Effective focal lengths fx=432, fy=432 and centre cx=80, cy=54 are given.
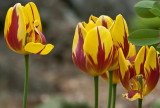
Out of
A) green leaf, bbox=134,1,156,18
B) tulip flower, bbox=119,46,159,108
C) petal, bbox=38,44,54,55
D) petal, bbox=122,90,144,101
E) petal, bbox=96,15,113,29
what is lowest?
petal, bbox=122,90,144,101

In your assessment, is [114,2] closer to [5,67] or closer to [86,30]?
[5,67]

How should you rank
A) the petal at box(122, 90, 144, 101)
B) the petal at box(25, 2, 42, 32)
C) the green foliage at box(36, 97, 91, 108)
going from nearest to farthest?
the petal at box(122, 90, 144, 101) → the petal at box(25, 2, 42, 32) → the green foliage at box(36, 97, 91, 108)

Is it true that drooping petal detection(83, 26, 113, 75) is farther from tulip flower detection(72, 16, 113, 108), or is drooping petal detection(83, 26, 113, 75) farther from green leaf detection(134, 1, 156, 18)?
green leaf detection(134, 1, 156, 18)

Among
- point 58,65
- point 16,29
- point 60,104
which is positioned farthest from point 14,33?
point 58,65

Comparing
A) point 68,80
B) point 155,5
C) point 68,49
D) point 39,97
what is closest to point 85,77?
point 68,80

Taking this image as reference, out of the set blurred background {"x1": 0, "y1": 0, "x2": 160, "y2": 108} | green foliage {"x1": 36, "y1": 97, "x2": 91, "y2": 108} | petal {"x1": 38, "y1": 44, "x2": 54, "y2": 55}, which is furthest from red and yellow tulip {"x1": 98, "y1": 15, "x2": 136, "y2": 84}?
blurred background {"x1": 0, "y1": 0, "x2": 160, "y2": 108}

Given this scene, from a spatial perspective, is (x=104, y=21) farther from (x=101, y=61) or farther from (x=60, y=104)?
(x=60, y=104)

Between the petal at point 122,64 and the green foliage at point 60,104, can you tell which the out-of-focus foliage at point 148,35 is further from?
the green foliage at point 60,104
